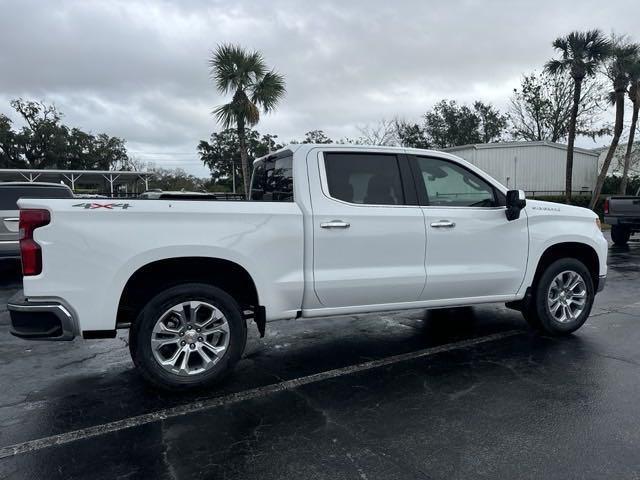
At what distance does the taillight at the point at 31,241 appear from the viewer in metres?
3.35

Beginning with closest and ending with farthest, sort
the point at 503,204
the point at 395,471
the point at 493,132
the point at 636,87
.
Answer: the point at 395,471 < the point at 503,204 < the point at 636,87 < the point at 493,132

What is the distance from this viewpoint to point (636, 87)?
78.8 feet

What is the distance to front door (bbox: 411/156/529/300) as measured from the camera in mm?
4555

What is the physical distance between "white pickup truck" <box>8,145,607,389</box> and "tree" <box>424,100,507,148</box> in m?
43.5

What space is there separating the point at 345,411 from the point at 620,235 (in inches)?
533

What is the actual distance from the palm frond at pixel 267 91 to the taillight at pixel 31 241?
16.4 meters

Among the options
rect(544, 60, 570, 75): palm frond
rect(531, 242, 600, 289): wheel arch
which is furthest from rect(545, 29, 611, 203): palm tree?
rect(531, 242, 600, 289): wheel arch

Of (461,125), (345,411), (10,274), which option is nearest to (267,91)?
(10,274)

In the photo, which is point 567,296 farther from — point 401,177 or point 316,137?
point 316,137

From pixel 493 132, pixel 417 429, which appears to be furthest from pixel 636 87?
pixel 417 429

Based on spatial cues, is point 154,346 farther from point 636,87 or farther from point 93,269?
point 636,87

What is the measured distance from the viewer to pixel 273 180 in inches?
190

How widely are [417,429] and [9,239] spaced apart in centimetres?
792

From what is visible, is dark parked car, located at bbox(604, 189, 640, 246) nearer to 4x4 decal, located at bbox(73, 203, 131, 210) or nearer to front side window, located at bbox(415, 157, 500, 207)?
front side window, located at bbox(415, 157, 500, 207)
